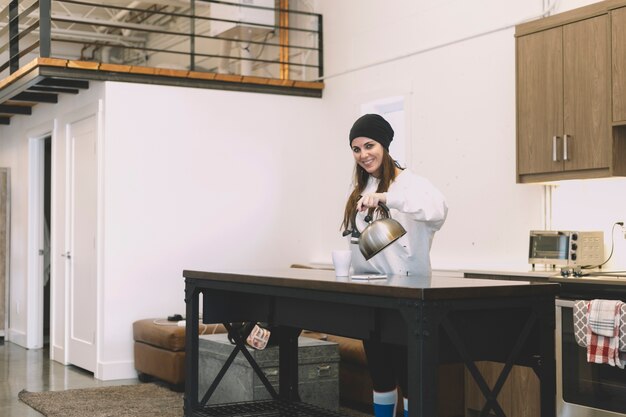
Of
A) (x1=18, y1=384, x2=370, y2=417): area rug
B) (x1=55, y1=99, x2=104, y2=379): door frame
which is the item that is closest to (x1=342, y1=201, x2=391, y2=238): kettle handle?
(x1=18, y1=384, x2=370, y2=417): area rug

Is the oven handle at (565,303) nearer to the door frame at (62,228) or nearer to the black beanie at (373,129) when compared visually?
the black beanie at (373,129)

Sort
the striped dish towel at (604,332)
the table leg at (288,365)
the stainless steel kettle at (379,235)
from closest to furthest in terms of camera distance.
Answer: the stainless steel kettle at (379,235) → the striped dish towel at (604,332) → the table leg at (288,365)

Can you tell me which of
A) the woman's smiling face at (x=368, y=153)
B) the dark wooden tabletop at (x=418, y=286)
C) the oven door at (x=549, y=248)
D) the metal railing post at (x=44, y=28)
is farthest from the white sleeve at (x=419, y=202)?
the metal railing post at (x=44, y=28)

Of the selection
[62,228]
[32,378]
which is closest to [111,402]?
[32,378]

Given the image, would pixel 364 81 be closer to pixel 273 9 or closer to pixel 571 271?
pixel 273 9

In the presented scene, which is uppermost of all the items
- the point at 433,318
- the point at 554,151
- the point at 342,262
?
the point at 554,151

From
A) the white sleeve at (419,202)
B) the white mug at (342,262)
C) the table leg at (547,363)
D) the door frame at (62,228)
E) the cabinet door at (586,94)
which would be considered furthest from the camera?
the door frame at (62,228)

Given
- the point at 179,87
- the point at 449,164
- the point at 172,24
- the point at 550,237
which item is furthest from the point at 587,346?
the point at 172,24

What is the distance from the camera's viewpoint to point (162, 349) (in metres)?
6.51

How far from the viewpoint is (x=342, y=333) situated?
361 cm

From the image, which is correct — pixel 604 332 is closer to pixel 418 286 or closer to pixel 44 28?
pixel 418 286

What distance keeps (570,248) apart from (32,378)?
4283 mm

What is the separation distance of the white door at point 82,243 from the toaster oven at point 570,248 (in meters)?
3.73

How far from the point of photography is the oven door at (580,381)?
4.37 metres
